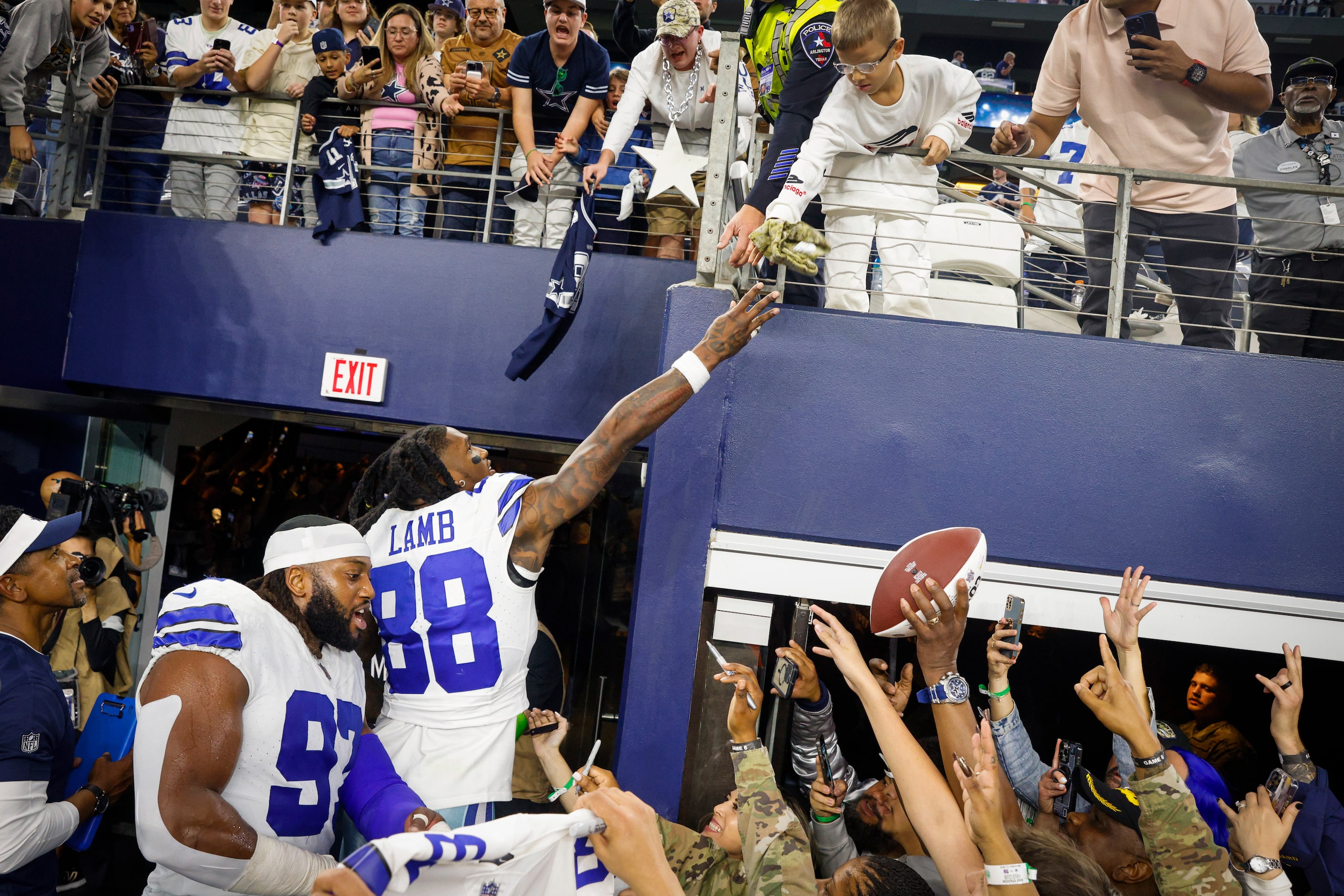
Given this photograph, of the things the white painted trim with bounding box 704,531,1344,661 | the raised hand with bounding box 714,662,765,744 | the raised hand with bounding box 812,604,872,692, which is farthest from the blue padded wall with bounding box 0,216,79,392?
the raised hand with bounding box 812,604,872,692

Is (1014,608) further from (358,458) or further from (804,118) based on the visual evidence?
(358,458)

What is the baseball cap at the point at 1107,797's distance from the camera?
3158 millimetres

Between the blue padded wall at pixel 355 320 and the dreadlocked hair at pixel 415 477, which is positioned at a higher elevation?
the blue padded wall at pixel 355 320

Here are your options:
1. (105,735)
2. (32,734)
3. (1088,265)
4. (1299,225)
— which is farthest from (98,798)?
(1299,225)

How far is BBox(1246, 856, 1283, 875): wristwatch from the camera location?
110 inches

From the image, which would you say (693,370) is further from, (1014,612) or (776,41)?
(776,41)

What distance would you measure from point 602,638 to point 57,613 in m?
4.39

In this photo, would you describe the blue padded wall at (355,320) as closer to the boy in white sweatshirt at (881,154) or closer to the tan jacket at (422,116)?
the tan jacket at (422,116)

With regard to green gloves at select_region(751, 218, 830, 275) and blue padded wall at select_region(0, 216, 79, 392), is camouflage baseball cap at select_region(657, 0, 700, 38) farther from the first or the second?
blue padded wall at select_region(0, 216, 79, 392)

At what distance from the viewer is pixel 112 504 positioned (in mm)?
6078

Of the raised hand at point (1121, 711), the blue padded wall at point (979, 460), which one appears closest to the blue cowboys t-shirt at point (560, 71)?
the blue padded wall at point (979, 460)

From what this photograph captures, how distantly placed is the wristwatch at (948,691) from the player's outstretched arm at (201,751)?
1826mm

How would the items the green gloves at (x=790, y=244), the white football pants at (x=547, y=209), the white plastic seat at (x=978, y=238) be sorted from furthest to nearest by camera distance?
the white football pants at (x=547, y=209) < the white plastic seat at (x=978, y=238) < the green gloves at (x=790, y=244)

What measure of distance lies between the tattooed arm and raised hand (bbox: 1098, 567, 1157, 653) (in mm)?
1430
